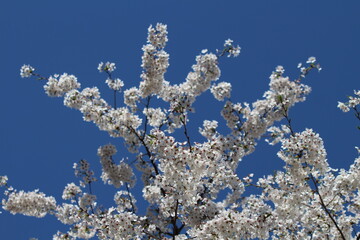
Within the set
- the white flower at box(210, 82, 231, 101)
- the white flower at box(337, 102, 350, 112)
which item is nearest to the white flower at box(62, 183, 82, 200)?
the white flower at box(210, 82, 231, 101)

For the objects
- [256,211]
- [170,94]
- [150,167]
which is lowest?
[256,211]

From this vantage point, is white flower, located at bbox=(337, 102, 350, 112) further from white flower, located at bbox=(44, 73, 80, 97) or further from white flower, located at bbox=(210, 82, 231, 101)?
white flower, located at bbox=(44, 73, 80, 97)

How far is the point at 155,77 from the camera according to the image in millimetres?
12062

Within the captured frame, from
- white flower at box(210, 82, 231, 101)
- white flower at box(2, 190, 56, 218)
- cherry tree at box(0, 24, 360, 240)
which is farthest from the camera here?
white flower at box(2, 190, 56, 218)

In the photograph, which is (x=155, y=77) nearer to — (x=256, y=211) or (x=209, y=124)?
(x=209, y=124)

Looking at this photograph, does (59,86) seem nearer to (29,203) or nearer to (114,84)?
(114,84)

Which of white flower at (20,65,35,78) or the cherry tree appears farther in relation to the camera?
white flower at (20,65,35,78)

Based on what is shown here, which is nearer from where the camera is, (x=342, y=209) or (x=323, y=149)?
(x=323, y=149)

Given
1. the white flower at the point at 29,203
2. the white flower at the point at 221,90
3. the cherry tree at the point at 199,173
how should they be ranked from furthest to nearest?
the white flower at the point at 29,203 → the white flower at the point at 221,90 → the cherry tree at the point at 199,173

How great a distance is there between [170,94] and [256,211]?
4906 millimetres

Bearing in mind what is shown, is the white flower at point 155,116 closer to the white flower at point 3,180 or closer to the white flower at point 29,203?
the white flower at point 29,203

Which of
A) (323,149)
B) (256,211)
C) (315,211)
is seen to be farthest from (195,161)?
(315,211)

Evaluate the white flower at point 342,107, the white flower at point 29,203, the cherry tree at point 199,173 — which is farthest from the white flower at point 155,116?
the white flower at point 342,107

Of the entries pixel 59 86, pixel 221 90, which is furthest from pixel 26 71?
pixel 221 90
